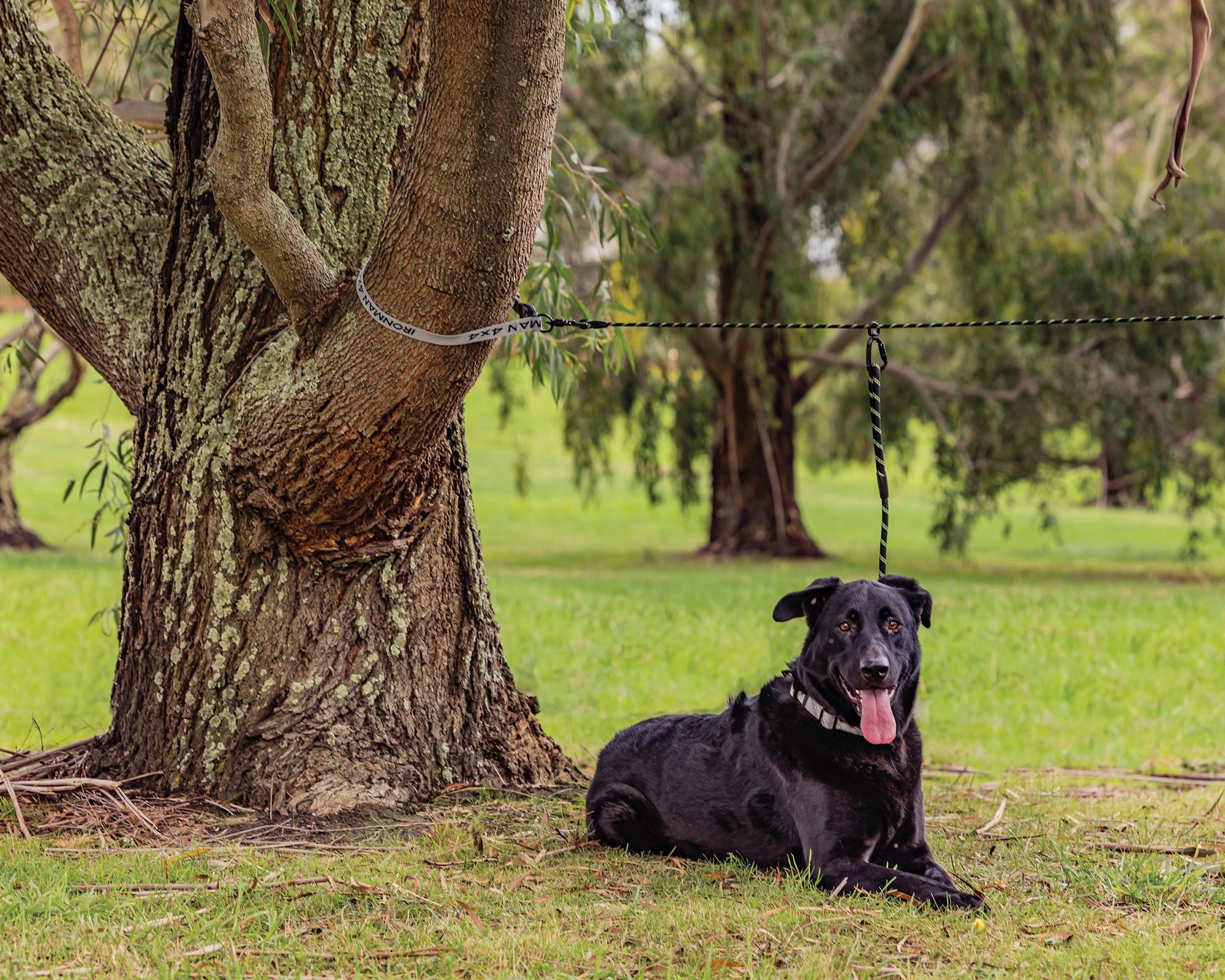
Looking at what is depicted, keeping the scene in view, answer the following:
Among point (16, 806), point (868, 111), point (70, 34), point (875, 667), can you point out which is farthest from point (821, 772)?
point (868, 111)

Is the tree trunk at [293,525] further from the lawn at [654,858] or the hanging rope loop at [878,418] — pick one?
the hanging rope loop at [878,418]

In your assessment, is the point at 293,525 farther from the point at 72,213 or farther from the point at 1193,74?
the point at 1193,74

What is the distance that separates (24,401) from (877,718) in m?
13.4

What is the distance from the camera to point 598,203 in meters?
5.92

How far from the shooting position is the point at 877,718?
3527 millimetres

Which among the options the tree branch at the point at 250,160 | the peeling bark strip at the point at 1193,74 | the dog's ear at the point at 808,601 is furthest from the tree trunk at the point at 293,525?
Answer: the peeling bark strip at the point at 1193,74

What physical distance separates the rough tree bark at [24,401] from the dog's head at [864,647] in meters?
3.76

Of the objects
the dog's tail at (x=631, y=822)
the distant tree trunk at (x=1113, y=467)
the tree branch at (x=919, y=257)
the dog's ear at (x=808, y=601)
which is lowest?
the dog's tail at (x=631, y=822)

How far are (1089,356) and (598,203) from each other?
11.9 meters

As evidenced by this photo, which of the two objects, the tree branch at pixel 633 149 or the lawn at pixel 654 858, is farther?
the tree branch at pixel 633 149

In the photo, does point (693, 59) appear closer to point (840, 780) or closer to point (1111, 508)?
point (840, 780)

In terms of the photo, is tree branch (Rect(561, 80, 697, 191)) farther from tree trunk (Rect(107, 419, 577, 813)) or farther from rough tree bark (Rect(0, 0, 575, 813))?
tree trunk (Rect(107, 419, 577, 813))

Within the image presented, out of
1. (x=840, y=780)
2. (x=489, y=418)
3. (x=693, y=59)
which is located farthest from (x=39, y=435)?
(x=840, y=780)

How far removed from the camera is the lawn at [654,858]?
2.97m
